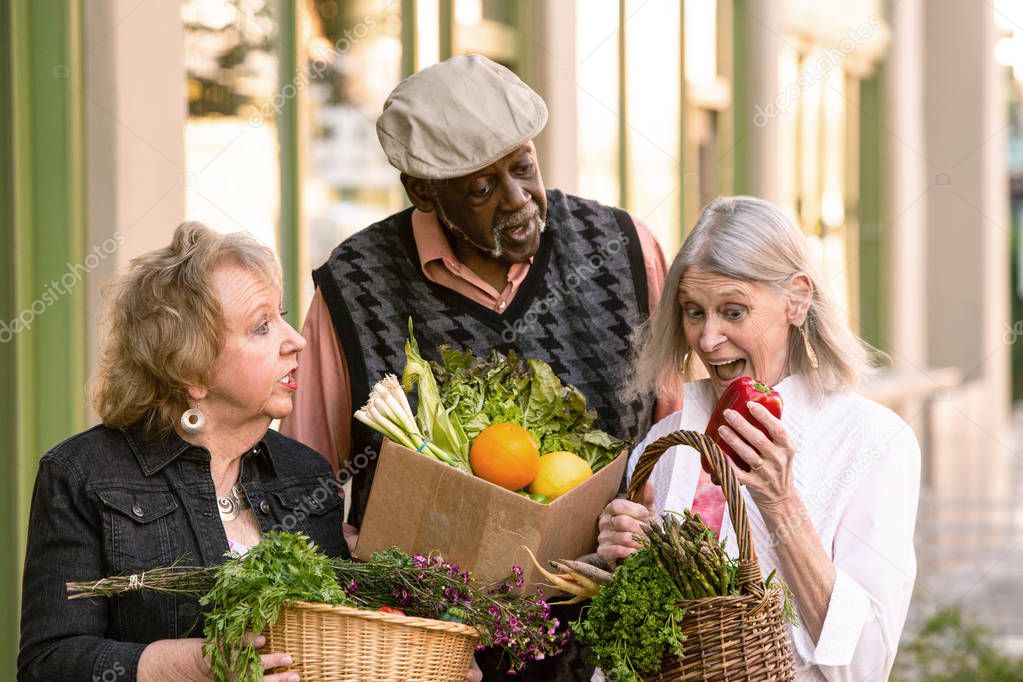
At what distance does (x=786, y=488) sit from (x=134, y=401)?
1236 millimetres

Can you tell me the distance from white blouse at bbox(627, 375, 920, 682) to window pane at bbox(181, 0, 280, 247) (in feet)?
7.17

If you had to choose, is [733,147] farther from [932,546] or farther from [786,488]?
[786,488]

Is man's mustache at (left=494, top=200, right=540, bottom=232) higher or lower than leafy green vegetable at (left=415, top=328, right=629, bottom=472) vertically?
higher

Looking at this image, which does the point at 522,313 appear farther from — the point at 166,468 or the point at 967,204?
the point at 967,204

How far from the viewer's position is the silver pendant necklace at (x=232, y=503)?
2.65 metres

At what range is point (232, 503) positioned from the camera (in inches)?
105

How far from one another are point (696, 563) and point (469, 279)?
1093 millimetres

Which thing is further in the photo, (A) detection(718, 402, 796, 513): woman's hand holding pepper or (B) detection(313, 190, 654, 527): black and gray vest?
(B) detection(313, 190, 654, 527): black and gray vest

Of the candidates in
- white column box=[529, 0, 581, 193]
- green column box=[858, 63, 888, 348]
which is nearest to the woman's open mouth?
white column box=[529, 0, 581, 193]

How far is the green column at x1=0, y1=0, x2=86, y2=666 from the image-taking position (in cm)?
380

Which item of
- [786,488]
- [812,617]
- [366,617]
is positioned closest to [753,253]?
[786,488]

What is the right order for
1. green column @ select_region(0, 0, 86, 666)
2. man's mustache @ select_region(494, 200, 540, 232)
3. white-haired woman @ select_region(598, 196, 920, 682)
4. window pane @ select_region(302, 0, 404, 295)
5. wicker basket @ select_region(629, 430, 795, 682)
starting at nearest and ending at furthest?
wicker basket @ select_region(629, 430, 795, 682) < white-haired woman @ select_region(598, 196, 920, 682) < man's mustache @ select_region(494, 200, 540, 232) < green column @ select_region(0, 0, 86, 666) < window pane @ select_region(302, 0, 404, 295)

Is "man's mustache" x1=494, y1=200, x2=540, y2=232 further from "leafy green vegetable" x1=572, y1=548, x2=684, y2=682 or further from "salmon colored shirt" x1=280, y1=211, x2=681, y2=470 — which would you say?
"leafy green vegetable" x1=572, y1=548, x2=684, y2=682

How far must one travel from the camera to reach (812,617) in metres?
2.53
